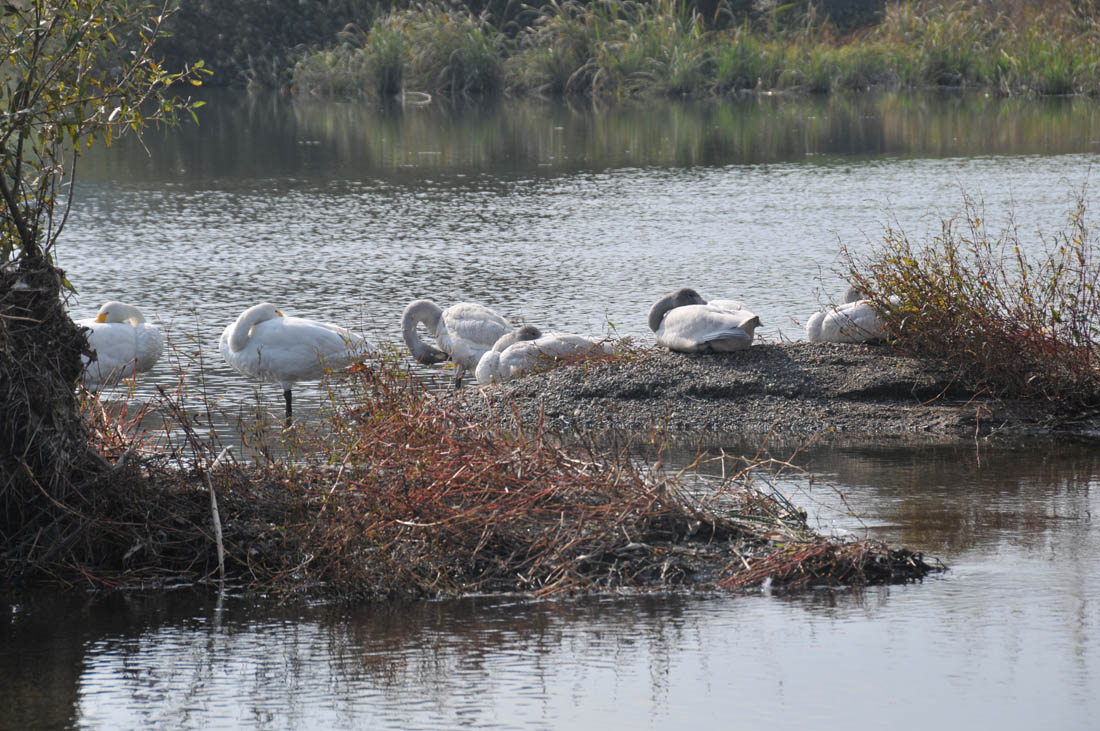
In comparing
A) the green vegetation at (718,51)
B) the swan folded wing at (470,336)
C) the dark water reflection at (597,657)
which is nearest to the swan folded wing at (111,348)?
the swan folded wing at (470,336)

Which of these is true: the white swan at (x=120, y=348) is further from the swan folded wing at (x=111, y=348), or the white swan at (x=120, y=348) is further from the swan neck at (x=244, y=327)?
the swan neck at (x=244, y=327)

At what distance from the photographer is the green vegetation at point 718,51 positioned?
40.6 m

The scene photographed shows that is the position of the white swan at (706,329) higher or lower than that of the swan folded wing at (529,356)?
higher

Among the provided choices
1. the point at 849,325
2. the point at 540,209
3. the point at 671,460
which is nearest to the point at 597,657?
the point at 671,460

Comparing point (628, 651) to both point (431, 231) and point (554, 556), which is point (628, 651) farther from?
point (431, 231)

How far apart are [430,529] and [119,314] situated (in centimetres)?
527

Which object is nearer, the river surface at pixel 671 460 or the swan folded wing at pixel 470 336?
the river surface at pixel 671 460

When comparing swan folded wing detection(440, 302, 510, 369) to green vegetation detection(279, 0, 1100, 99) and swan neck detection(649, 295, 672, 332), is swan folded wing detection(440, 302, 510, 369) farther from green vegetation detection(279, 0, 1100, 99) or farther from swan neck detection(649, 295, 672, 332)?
green vegetation detection(279, 0, 1100, 99)

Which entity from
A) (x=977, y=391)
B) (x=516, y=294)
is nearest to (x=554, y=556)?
(x=977, y=391)

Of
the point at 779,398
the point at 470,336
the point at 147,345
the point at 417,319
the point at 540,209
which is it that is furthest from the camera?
the point at 540,209

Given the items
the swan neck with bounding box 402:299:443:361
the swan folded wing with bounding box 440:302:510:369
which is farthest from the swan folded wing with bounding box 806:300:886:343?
the swan neck with bounding box 402:299:443:361

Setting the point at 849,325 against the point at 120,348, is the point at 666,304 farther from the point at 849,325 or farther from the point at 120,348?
the point at 120,348

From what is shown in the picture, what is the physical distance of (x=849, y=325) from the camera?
10742mm

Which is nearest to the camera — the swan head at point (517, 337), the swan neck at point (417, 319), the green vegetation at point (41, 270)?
the green vegetation at point (41, 270)
